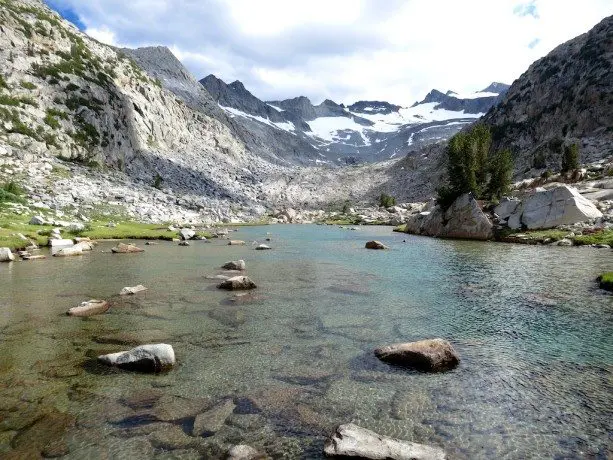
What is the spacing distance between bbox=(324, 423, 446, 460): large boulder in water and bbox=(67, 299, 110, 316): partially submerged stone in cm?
1691

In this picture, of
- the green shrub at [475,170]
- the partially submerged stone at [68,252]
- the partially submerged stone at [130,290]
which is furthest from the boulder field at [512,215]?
the partially submerged stone at [68,252]

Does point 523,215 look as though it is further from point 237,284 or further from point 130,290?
point 130,290

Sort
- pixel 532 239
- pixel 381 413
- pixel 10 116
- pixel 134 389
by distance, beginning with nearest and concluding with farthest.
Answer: pixel 381 413
pixel 134 389
pixel 532 239
pixel 10 116

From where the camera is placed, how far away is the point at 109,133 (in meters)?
144

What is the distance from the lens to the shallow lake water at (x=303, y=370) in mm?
10062

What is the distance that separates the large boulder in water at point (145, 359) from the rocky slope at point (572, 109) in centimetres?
15878

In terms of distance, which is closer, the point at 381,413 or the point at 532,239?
the point at 381,413

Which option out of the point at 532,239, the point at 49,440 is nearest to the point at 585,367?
the point at 49,440

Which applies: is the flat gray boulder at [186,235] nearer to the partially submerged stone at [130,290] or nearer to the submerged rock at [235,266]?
the submerged rock at [235,266]

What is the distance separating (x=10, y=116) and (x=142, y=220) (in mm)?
52143

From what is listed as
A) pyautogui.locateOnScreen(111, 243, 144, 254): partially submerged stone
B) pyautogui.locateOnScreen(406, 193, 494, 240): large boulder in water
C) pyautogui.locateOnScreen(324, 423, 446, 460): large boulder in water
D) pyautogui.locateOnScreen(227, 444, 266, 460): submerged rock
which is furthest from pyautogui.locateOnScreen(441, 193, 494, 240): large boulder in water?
pyautogui.locateOnScreen(227, 444, 266, 460): submerged rock

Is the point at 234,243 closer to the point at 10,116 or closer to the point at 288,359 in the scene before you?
the point at 288,359

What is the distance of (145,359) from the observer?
1409 centimetres

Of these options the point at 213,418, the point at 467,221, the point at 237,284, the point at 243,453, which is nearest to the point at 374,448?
the point at 243,453
